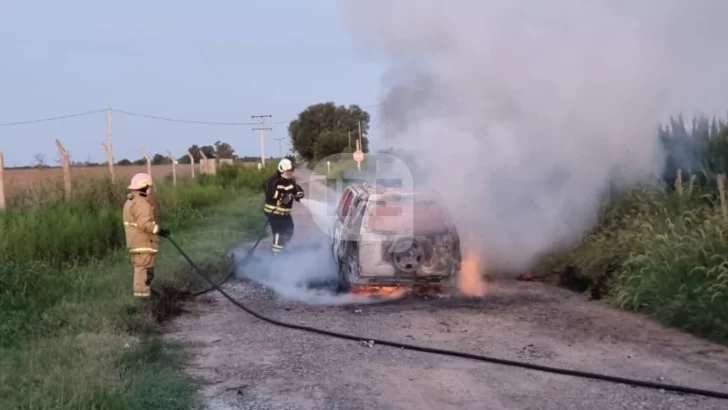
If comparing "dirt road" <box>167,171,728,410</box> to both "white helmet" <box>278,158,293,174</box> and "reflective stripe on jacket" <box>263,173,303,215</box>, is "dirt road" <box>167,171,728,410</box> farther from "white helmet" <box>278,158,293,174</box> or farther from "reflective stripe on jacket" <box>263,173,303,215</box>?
"white helmet" <box>278,158,293,174</box>

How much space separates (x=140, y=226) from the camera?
1049 centimetres

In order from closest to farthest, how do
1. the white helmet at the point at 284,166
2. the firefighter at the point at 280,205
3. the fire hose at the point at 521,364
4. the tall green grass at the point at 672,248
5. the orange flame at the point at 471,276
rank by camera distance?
the fire hose at the point at 521,364, the tall green grass at the point at 672,248, the orange flame at the point at 471,276, the firefighter at the point at 280,205, the white helmet at the point at 284,166

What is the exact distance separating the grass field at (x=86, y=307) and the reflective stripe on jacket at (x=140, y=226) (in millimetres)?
676

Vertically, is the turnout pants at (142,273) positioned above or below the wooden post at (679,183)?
below

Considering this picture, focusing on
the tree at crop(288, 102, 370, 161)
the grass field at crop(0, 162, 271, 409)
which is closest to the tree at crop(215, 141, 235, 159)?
the tree at crop(288, 102, 370, 161)

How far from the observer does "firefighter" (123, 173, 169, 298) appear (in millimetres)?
10414

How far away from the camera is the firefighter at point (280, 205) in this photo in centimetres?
1488

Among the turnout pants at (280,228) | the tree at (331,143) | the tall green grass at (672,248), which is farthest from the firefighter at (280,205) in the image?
the tree at (331,143)

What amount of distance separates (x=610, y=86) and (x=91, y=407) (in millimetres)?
9449

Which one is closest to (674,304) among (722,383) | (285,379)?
(722,383)

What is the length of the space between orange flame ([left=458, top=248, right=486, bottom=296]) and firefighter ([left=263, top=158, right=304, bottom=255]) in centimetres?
369

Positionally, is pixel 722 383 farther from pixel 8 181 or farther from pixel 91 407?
pixel 8 181

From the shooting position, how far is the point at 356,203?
1209 centimetres

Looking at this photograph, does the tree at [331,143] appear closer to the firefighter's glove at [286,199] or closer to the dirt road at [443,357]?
the firefighter's glove at [286,199]
